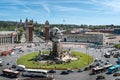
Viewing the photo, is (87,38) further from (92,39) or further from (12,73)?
(12,73)

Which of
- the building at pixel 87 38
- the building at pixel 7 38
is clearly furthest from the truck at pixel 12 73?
the building at pixel 87 38

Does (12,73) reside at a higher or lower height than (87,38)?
lower

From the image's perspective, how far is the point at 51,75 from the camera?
217ft

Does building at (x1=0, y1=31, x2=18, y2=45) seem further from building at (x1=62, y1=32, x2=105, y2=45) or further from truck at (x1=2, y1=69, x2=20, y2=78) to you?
truck at (x1=2, y1=69, x2=20, y2=78)

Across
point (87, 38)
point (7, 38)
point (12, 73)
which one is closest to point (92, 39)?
point (87, 38)

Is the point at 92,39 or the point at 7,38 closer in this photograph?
the point at 7,38

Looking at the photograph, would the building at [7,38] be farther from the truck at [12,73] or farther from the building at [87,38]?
the truck at [12,73]

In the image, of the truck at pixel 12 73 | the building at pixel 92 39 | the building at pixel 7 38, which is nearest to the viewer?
the truck at pixel 12 73

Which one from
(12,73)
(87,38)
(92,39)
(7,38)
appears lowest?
(12,73)

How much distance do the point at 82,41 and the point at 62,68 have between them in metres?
84.6

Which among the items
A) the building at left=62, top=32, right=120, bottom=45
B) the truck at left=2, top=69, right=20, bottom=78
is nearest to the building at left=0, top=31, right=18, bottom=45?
the building at left=62, top=32, right=120, bottom=45

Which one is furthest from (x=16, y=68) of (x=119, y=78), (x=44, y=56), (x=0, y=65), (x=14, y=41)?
(x=14, y=41)

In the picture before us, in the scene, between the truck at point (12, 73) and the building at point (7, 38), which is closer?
the truck at point (12, 73)

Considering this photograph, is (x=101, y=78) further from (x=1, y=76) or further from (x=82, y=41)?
(x=82, y=41)
